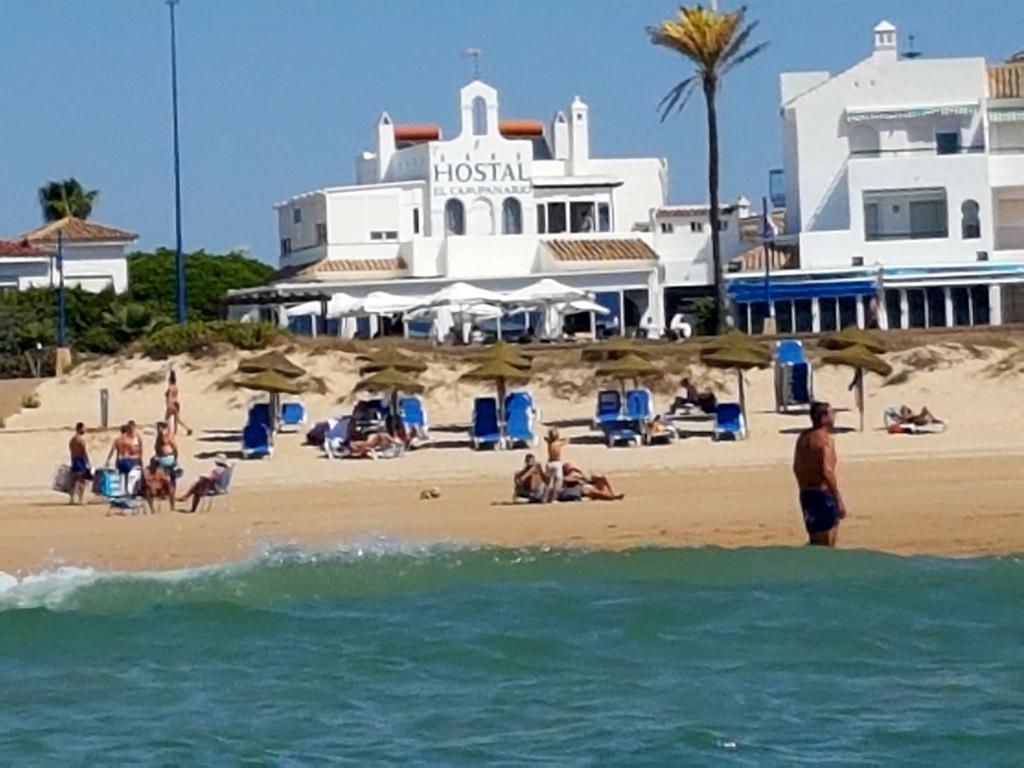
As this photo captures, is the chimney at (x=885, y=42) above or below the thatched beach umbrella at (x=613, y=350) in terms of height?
above

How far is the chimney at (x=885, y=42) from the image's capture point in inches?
2285

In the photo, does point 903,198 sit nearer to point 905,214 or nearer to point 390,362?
point 905,214

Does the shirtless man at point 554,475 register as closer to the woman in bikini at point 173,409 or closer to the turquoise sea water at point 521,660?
the turquoise sea water at point 521,660

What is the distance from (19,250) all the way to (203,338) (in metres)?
29.1

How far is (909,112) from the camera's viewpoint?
56375 mm

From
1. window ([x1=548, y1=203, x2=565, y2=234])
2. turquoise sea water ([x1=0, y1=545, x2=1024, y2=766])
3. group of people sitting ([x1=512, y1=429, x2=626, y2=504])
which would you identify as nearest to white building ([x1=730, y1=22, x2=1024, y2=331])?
window ([x1=548, y1=203, x2=565, y2=234])

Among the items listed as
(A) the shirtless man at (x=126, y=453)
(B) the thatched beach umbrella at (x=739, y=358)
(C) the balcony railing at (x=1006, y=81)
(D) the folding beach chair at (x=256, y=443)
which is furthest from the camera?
(C) the balcony railing at (x=1006, y=81)

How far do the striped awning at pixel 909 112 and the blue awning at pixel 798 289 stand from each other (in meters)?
5.38

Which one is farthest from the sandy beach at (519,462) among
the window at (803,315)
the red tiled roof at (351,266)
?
the red tiled roof at (351,266)

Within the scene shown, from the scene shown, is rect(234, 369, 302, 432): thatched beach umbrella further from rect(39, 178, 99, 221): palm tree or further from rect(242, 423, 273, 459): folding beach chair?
rect(39, 178, 99, 221): palm tree

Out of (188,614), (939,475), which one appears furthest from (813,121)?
(188,614)

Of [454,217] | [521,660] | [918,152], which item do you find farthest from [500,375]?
[454,217]

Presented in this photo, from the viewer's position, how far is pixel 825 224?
56938 mm

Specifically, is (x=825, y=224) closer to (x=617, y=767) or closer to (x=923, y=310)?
(x=923, y=310)
